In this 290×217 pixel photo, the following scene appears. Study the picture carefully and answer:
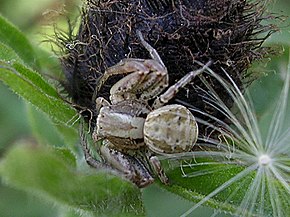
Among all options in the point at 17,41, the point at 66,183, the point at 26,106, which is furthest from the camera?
the point at 26,106

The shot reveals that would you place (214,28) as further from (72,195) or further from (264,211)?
(72,195)

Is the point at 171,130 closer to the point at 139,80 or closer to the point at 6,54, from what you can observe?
the point at 139,80

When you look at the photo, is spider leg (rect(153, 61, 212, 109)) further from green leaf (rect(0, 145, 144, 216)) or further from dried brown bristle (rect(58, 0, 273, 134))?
green leaf (rect(0, 145, 144, 216))

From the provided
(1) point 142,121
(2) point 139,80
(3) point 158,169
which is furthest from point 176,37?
(3) point 158,169

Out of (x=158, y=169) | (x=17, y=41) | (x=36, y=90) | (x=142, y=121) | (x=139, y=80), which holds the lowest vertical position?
(x=158, y=169)

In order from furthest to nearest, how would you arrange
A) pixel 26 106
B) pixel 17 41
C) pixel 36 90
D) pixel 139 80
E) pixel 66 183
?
pixel 26 106, pixel 17 41, pixel 139 80, pixel 36 90, pixel 66 183

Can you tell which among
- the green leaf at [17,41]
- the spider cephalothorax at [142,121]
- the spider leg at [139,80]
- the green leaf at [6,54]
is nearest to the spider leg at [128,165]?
the spider cephalothorax at [142,121]
